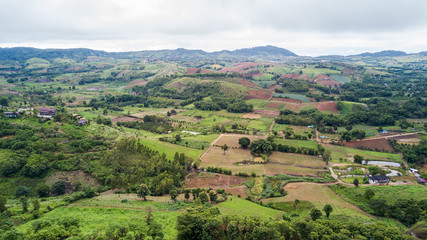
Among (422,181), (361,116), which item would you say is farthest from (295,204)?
(361,116)

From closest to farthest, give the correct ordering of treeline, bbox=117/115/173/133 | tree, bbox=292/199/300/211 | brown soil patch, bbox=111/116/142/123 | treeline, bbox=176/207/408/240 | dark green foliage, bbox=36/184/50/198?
treeline, bbox=176/207/408/240 → tree, bbox=292/199/300/211 → dark green foliage, bbox=36/184/50/198 → treeline, bbox=117/115/173/133 → brown soil patch, bbox=111/116/142/123

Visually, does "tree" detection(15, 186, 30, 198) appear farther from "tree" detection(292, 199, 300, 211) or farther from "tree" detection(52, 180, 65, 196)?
"tree" detection(292, 199, 300, 211)

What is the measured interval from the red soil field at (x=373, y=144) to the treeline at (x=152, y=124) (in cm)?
7331

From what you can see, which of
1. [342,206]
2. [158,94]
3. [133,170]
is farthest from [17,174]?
[158,94]

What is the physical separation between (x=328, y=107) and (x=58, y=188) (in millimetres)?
122403

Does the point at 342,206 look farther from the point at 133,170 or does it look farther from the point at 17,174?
the point at 17,174

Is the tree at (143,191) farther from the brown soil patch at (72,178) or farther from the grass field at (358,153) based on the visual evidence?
the grass field at (358,153)

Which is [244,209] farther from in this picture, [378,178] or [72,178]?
[72,178]

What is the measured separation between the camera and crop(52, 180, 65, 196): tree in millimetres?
52250

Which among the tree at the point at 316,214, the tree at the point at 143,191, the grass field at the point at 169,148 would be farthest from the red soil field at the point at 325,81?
the tree at the point at 143,191

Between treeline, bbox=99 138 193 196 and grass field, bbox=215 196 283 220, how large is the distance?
48.2 ft

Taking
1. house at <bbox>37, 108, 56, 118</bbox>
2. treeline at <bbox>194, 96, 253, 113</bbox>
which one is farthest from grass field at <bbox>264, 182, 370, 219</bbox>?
house at <bbox>37, 108, 56, 118</bbox>

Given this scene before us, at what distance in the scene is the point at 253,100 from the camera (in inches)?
5669

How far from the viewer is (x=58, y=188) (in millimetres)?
52562
